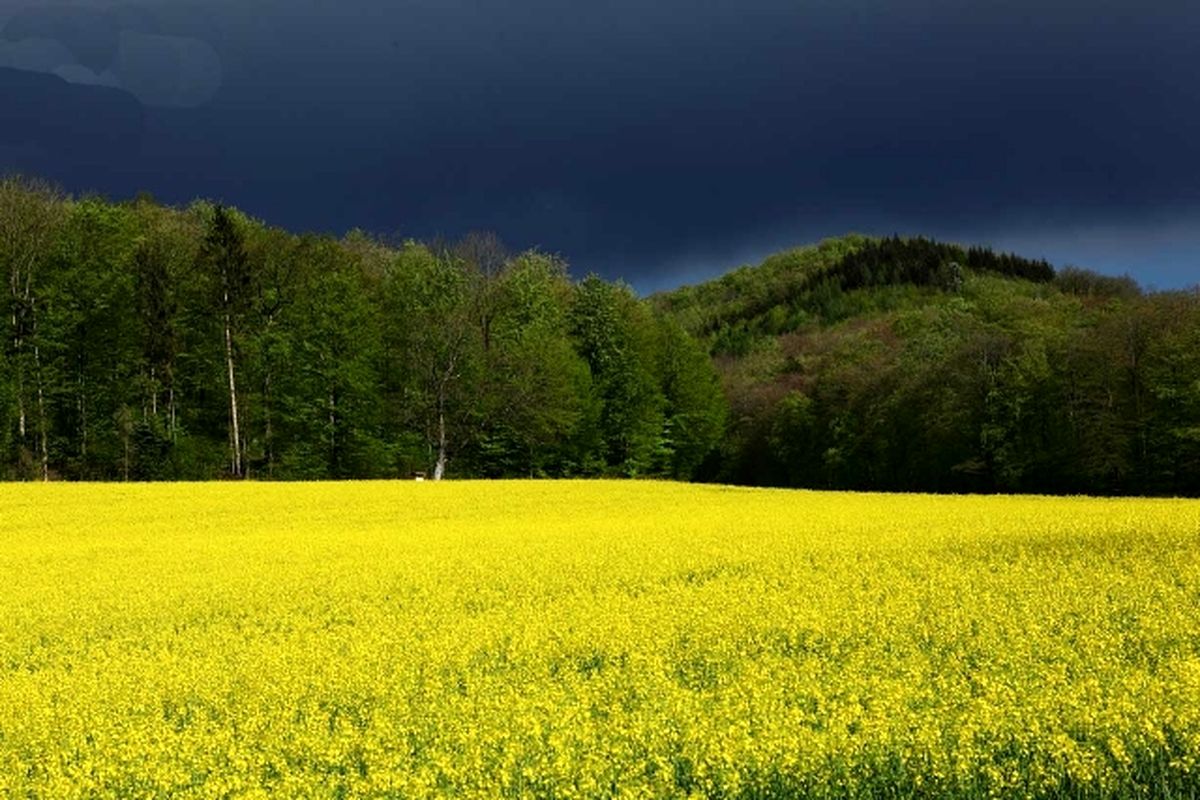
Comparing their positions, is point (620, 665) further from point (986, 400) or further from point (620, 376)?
point (986, 400)

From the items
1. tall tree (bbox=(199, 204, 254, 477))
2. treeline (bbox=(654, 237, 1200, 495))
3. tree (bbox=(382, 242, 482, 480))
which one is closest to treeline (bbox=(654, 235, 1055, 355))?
treeline (bbox=(654, 237, 1200, 495))

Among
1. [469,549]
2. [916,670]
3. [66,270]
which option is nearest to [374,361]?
[66,270]

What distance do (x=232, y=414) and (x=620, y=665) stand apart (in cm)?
4237

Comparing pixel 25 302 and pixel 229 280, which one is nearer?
pixel 25 302

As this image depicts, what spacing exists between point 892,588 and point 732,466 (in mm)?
74681

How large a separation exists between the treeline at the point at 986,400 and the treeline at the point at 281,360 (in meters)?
20.4

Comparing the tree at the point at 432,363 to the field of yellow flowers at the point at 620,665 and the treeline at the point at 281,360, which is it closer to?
the treeline at the point at 281,360

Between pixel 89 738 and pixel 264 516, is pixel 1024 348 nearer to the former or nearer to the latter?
pixel 264 516

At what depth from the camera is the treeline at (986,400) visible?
156 feet

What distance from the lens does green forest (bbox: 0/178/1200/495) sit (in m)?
47.2

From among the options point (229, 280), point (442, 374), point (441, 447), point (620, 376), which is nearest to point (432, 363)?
point (442, 374)

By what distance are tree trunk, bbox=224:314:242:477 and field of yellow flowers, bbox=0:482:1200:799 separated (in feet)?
83.2

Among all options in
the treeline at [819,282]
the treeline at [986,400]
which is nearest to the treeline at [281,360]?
the treeline at [986,400]

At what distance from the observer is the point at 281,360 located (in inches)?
2026
